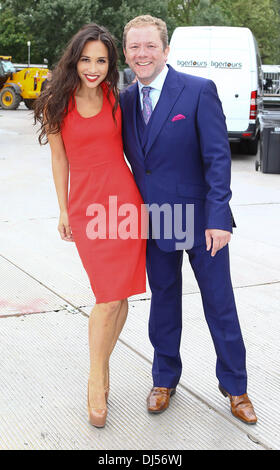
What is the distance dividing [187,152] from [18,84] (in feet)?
83.0

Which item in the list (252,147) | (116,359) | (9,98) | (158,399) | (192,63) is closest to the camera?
(158,399)

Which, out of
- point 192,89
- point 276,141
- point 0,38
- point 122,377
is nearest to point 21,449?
point 122,377

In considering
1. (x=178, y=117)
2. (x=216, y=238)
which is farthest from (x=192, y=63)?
(x=216, y=238)

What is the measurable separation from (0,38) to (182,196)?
48.9 m

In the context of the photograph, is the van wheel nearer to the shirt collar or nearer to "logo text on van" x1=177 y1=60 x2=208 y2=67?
"logo text on van" x1=177 y1=60 x2=208 y2=67

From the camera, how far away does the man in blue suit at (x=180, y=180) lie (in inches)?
106

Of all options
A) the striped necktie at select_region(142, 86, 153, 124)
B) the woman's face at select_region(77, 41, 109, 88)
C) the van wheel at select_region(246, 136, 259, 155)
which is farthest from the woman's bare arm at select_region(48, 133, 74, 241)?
the van wheel at select_region(246, 136, 259, 155)

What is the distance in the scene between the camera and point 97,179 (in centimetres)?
275

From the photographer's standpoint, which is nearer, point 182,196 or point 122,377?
point 182,196

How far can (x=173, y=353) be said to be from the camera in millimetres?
3092

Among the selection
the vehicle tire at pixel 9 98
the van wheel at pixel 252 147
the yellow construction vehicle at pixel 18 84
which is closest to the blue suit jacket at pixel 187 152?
the van wheel at pixel 252 147

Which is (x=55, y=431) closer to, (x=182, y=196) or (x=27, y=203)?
(x=182, y=196)

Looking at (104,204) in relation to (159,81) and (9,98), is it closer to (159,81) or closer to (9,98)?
(159,81)

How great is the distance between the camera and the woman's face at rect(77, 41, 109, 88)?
2.67m
